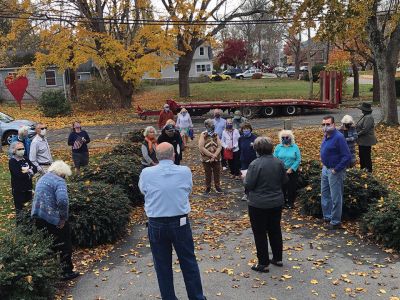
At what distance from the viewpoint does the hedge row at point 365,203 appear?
22.4 feet

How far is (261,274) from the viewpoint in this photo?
19.7ft

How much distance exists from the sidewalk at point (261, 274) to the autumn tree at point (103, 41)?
20695 mm

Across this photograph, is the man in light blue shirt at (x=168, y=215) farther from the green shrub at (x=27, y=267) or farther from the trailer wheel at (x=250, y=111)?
the trailer wheel at (x=250, y=111)

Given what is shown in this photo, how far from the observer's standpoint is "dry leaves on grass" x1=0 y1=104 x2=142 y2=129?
87.3ft

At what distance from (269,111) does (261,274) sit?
68.4 feet

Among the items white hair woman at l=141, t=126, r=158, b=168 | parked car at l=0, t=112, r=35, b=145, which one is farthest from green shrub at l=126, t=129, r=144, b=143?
white hair woman at l=141, t=126, r=158, b=168

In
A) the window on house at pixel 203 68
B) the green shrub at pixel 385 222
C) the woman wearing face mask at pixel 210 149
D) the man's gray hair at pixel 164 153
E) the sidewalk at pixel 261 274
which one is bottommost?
the sidewalk at pixel 261 274

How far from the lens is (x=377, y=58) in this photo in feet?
61.1

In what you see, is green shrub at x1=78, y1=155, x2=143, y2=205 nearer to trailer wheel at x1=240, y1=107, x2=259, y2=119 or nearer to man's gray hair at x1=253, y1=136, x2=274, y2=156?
man's gray hair at x1=253, y1=136, x2=274, y2=156

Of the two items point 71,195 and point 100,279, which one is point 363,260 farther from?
point 71,195

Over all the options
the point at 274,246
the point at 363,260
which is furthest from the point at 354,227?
the point at 274,246

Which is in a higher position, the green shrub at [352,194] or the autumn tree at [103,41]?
the autumn tree at [103,41]

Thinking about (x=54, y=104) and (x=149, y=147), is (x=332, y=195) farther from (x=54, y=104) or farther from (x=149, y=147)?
(x=54, y=104)

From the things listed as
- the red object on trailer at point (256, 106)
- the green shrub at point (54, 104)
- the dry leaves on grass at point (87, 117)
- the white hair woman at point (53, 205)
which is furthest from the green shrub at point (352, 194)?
the green shrub at point (54, 104)
